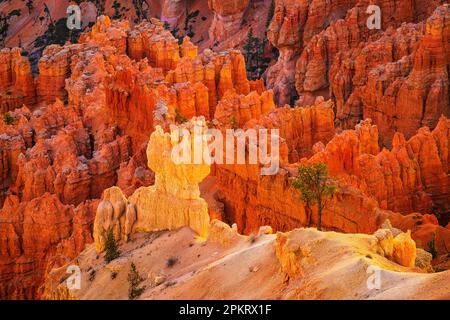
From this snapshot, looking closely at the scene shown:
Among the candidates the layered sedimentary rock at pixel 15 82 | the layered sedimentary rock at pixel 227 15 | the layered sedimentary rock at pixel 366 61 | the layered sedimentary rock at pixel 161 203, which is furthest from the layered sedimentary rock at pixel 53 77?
the layered sedimentary rock at pixel 161 203

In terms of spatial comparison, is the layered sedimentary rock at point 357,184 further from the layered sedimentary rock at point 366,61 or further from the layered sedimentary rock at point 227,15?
the layered sedimentary rock at point 227,15

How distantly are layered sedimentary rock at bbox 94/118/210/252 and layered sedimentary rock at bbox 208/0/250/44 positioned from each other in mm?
48710

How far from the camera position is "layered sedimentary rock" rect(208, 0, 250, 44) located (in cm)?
7319

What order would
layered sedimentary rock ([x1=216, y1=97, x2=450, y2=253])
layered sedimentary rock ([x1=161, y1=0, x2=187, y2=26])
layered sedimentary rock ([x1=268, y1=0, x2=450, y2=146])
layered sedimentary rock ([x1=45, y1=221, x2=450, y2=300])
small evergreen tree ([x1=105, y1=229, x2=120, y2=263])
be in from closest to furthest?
layered sedimentary rock ([x1=45, y1=221, x2=450, y2=300]) < small evergreen tree ([x1=105, y1=229, x2=120, y2=263]) < layered sedimentary rock ([x1=216, y1=97, x2=450, y2=253]) < layered sedimentary rock ([x1=268, y1=0, x2=450, y2=146]) < layered sedimentary rock ([x1=161, y1=0, x2=187, y2=26])

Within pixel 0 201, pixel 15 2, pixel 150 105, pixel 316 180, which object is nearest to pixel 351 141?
pixel 316 180

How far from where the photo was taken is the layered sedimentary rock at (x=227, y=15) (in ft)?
240

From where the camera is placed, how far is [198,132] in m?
25.1

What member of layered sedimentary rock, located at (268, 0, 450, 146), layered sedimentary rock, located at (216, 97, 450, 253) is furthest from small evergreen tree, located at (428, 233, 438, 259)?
layered sedimentary rock, located at (268, 0, 450, 146)

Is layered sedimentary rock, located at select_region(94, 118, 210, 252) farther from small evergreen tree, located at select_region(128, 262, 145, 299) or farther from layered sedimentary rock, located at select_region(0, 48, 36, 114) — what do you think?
layered sedimentary rock, located at select_region(0, 48, 36, 114)

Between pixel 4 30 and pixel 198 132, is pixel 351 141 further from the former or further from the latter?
pixel 4 30

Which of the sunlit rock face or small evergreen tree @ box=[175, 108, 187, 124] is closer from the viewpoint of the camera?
the sunlit rock face

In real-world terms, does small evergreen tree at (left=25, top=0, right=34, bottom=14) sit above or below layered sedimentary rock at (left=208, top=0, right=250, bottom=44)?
above

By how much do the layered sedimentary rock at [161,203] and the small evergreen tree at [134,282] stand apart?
245cm

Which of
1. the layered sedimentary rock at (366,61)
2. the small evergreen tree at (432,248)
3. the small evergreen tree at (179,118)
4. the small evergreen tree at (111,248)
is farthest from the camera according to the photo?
the layered sedimentary rock at (366,61)
